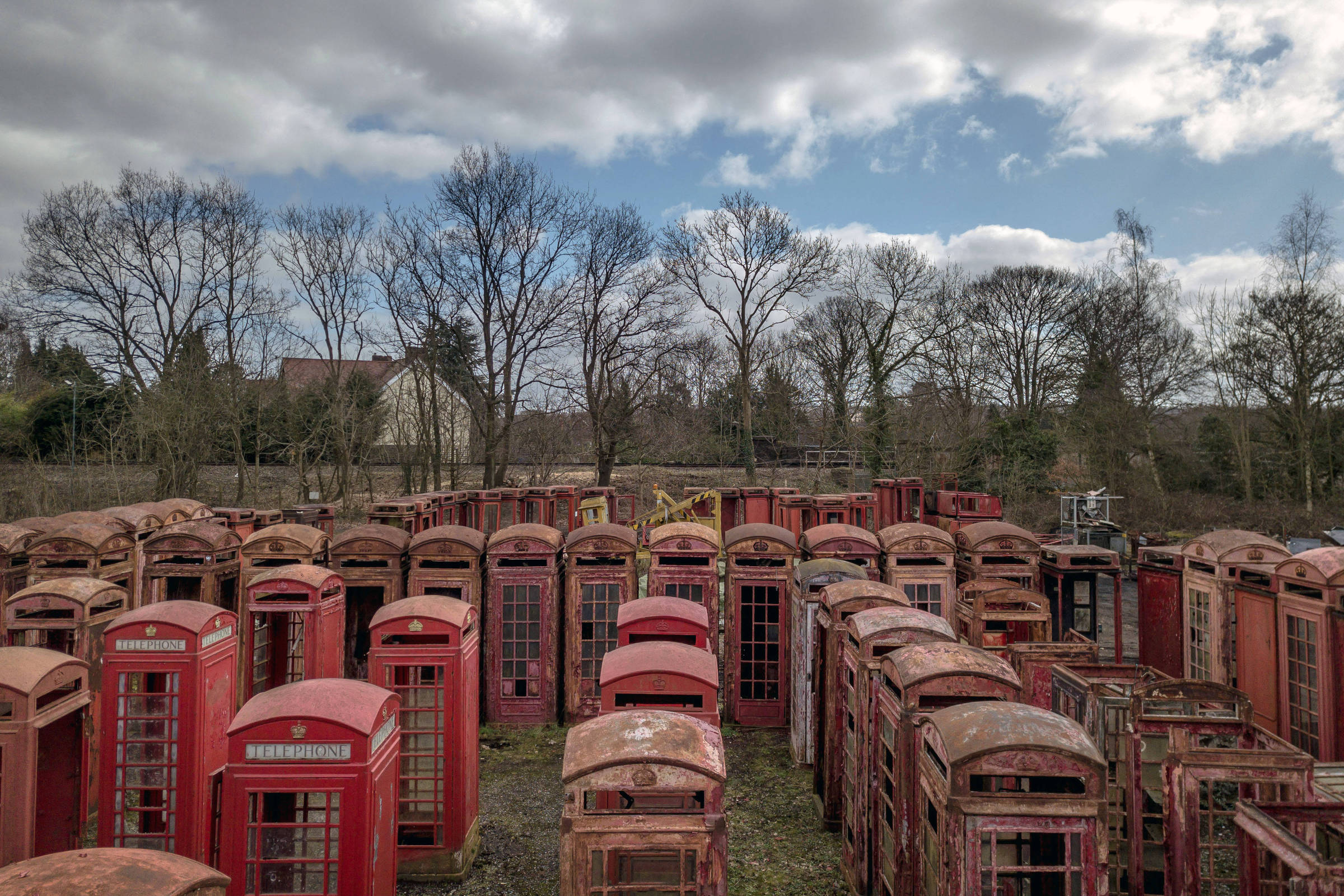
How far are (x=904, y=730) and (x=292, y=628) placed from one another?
7.84m

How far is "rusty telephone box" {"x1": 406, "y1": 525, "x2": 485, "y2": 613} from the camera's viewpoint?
940 cm

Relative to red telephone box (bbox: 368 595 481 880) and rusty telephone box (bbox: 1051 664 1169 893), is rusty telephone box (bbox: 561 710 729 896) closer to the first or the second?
red telephone box (bbox: 368 595 481 880)

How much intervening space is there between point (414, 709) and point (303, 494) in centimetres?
2193

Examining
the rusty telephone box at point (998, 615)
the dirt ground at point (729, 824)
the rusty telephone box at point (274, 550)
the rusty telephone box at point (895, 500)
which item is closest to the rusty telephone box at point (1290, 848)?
the dirt ground at point (729, 824)

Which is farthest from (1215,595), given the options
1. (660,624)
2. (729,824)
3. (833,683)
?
(660,624)

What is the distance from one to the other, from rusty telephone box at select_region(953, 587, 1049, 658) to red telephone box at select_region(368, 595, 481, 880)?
6.13 meters

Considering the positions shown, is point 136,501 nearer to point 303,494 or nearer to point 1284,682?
point 303,494

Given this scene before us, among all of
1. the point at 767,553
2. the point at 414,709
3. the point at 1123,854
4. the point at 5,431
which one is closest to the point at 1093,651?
the point at 1123,854

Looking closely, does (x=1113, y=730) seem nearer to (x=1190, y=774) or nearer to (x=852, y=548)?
(x=1190, y=774)

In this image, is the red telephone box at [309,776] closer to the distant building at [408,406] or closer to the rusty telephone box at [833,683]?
the rusty telephone box at [833,683]

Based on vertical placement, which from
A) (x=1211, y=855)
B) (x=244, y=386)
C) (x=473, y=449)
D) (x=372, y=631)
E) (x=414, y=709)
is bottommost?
(x=1211, y=855)

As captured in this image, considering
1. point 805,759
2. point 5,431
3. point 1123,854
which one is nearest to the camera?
point 1123,854

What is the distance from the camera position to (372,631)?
21.3 ft

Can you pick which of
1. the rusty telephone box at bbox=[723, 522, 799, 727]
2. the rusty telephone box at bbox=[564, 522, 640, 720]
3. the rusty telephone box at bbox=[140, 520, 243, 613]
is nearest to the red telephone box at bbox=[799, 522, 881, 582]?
the rusty telephone box at bbox=[723, 522, 799, 727]
